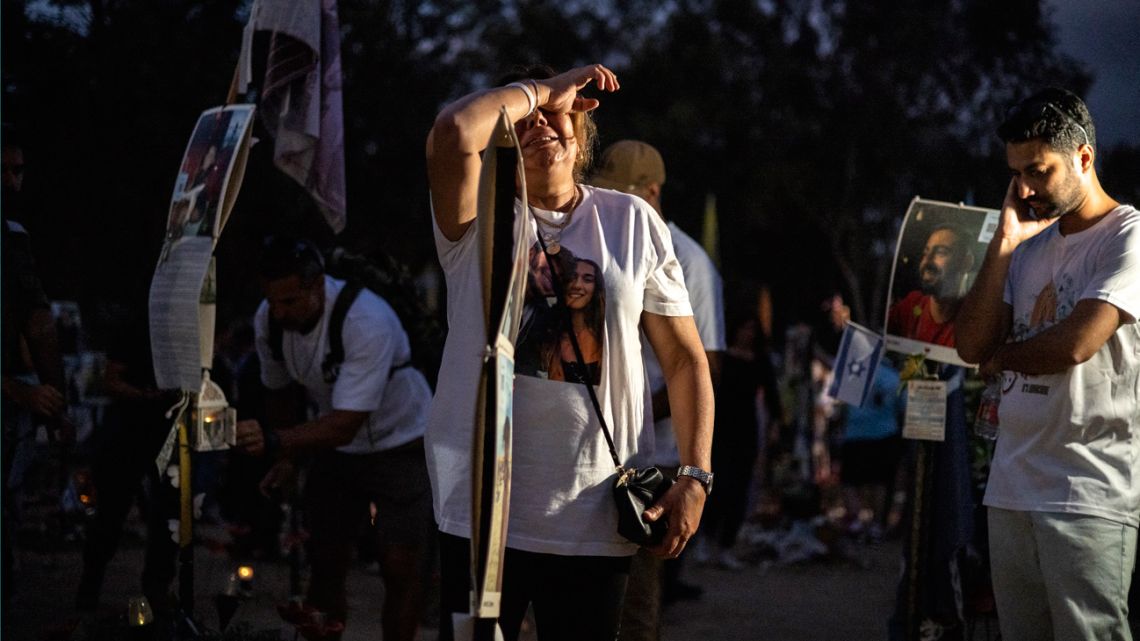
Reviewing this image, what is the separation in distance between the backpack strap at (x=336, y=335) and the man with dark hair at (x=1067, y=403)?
2.66m

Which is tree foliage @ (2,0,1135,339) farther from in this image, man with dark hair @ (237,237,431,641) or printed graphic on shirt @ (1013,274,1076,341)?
printed graphic on shirt @ (1013,274,1076,341)

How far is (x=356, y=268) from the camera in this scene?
21.3 feet

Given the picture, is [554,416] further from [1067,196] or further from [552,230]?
[1067,196]

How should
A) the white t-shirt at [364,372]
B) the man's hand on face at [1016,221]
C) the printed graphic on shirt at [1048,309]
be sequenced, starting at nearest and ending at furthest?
1. the printed graphic on shirt at [1048,309]
2. the man's hand on face at [1016,221]
3. the white t-shirt at [364,372]

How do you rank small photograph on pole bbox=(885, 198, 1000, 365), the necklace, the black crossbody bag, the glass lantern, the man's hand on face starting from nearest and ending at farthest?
the black crossbody bag < the necklace < the man's hand on face < the glass lantern < small photograph on pole bbox=(885, 198, 1000, 365)

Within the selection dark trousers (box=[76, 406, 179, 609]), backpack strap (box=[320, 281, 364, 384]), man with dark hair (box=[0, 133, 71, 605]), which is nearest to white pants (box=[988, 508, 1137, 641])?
backpack strap (box=[320, 281, 364, 384])

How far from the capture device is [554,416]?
3.20 m

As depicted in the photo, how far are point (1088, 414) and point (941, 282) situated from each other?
1.60 meters

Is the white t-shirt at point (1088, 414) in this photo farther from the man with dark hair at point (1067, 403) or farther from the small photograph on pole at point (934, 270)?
the small photograph on pole at point (934, 270)

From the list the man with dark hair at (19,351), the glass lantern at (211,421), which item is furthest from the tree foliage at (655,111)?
the glass lantern at (211,421)

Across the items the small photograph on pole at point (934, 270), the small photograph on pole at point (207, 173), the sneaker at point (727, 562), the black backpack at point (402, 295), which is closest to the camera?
the small photograph on pole at point (207, 173)

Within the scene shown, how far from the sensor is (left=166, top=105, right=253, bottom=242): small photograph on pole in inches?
187

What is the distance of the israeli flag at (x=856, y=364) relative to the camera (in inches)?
226

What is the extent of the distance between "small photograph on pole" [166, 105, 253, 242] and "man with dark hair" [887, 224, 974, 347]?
2.64m
